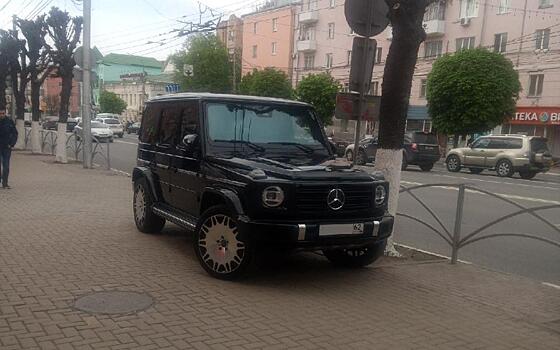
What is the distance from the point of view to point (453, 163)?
25.8 metres

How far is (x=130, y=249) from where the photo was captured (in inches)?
281

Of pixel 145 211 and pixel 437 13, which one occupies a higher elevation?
pixel 437 13

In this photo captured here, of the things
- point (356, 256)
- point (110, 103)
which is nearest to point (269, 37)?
point (110, 103)

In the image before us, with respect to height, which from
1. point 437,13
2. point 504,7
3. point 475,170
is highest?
point 437,13

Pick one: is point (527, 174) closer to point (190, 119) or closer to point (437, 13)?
point (190, 119)

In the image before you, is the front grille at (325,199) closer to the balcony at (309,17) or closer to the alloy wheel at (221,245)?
the alloy wheel at (221,245)

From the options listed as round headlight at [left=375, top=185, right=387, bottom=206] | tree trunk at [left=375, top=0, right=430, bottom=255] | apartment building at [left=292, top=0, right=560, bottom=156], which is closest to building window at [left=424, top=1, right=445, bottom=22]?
apartment building at [left=292, top=0, right=560, bottom=156]

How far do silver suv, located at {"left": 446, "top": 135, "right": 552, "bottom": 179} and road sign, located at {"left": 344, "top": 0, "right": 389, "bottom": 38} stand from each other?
58.2 feet

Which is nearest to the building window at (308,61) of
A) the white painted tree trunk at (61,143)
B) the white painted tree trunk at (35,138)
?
the white painted tree trunk at (35,138)

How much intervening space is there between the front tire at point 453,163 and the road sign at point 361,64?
63.6ft

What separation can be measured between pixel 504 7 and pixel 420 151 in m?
19.0

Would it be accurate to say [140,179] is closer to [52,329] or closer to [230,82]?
[52,329]

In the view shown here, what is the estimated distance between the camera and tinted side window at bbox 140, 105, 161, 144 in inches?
312

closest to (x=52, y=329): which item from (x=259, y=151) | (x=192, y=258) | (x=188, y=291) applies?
(x=188, y=291)
